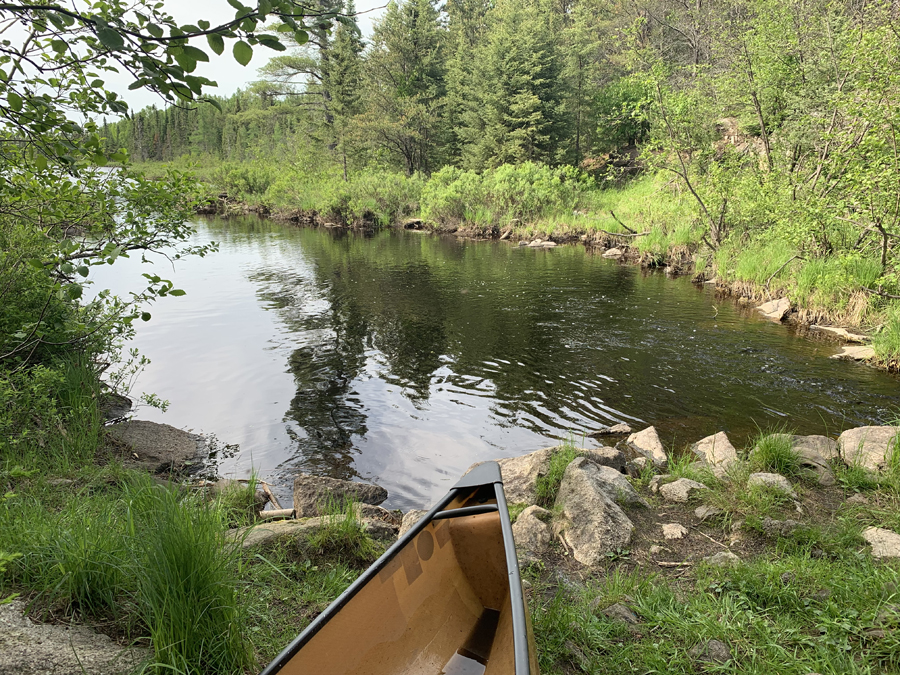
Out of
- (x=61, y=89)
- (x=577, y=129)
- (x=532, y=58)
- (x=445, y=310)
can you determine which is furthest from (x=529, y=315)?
(x=577, y=129)

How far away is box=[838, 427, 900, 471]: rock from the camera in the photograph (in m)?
4.38

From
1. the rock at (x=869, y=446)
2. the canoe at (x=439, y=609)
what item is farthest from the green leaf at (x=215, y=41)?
the rock at (x=869, y=446)

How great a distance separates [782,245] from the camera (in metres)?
11.8

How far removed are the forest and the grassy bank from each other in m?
0.07

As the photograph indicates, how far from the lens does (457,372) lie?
894 cm

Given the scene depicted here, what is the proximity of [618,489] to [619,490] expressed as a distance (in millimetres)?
12

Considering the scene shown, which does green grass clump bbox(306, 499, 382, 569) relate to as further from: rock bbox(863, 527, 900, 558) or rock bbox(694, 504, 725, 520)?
rock bbox(863, 527, 900, 558)

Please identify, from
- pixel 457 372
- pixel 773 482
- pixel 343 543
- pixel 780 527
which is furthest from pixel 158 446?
pixel 773 482

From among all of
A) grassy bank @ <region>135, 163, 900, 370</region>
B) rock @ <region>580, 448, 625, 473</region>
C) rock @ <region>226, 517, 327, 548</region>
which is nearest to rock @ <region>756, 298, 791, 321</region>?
grassy bank @ <region>135, 163, 900, 370</region>

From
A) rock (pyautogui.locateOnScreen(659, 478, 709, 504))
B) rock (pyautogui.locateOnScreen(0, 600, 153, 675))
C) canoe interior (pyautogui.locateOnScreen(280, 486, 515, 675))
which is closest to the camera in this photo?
rock (pyautogui.locateOnScreen(0, 600, 153, 675))

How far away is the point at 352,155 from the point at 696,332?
33501mm

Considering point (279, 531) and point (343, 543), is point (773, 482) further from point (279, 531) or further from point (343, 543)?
point (279, 531)

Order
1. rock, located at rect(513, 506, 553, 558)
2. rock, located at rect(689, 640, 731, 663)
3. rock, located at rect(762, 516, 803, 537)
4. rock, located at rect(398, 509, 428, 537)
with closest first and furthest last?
rock, located at rect(689, 640, 731, 663) < rock, located at rect(762, 516, 803, 537) < rock, located at rect(513, 506, 553, 558) < rock, located at rect(398, 509, 428, 537)

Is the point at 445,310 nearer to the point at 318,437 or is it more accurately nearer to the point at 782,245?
the point at 318,437
